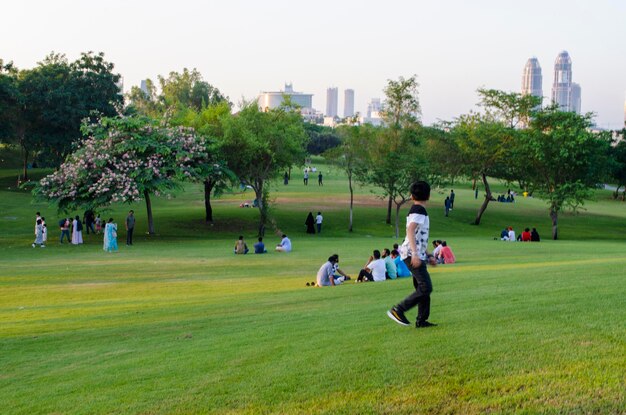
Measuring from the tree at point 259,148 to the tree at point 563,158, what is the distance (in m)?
18.5

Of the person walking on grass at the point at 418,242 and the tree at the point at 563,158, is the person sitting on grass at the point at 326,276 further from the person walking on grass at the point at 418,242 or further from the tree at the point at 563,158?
the tree at the point at 563,158

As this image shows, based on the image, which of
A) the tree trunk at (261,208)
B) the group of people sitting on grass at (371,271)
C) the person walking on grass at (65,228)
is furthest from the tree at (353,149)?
the group of people sitting on grass at (371,271)

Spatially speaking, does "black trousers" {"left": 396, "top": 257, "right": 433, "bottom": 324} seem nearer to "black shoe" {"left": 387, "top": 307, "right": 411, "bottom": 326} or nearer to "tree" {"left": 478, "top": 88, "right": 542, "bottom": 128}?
"black shoe" {"left": 387, "top": 307, "right": 411, "bottom": 326}

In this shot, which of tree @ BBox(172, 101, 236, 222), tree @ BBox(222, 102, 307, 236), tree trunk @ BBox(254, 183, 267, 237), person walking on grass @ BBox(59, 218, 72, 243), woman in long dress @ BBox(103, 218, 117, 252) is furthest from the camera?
tree trunk @ BBox(254, 183, 267, 237)

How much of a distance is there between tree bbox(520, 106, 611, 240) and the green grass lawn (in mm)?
30408

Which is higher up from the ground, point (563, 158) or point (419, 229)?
point (563, 158)

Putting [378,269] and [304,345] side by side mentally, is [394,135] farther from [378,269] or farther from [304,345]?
[304,345]

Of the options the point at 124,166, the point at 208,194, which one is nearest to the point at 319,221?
the point at 208,194

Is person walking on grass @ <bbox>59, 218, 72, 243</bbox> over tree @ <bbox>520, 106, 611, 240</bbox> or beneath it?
beneath

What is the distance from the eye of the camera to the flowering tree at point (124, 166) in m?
42.3

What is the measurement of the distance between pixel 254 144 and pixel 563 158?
23243 millimetres

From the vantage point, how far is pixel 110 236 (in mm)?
35938

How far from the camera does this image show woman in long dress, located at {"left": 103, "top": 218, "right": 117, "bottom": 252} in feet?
117

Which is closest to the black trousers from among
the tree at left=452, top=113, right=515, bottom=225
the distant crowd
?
the distant crowd
